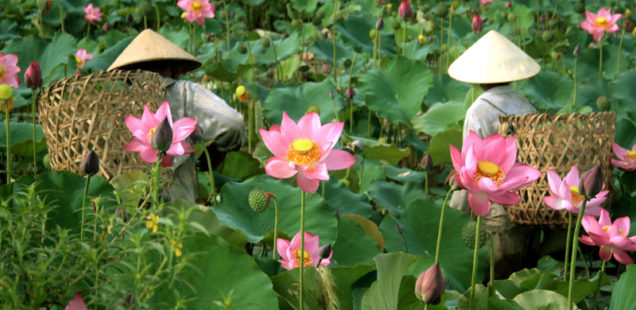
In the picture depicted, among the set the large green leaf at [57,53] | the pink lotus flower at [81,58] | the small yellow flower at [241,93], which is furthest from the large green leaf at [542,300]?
the large green leaf at [57,53]

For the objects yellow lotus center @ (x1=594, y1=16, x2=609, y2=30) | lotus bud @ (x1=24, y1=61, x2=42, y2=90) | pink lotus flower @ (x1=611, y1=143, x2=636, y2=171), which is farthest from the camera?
yellow lotus center @ (x1=594, y1=16, x2=609, y2=30)

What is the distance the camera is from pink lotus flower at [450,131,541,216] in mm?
1054

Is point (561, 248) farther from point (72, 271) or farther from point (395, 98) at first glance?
point (72, 271)

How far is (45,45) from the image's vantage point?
10.4 ft

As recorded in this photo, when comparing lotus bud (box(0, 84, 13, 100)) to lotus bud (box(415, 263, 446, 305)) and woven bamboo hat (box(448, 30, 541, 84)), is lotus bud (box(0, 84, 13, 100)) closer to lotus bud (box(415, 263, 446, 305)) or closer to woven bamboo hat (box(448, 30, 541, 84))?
lotus bud (box(415, 263, 446, 305))

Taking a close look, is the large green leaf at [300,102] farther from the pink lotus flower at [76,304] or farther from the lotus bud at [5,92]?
the pink lotus flower at [76,304]

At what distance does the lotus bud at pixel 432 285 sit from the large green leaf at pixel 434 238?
2.75ft

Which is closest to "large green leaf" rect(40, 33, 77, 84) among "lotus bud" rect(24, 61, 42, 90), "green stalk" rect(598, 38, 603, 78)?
"lotus bud" rect(24, 61, 42, 90)

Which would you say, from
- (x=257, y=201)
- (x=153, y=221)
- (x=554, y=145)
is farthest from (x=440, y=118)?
(x=153, y=221)

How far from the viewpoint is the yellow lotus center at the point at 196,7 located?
3125mm

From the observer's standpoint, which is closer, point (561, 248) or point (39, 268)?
point (39, 268)

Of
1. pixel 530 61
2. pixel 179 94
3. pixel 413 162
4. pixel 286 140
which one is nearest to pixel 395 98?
pixel 413 162

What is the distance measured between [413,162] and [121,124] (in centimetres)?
189

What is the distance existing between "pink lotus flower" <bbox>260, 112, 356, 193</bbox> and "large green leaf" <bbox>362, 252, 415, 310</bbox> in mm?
151
